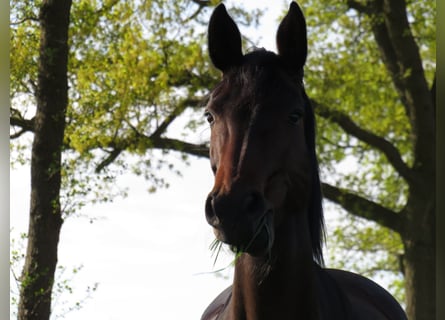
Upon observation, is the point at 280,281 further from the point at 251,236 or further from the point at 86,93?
the point at 86,93

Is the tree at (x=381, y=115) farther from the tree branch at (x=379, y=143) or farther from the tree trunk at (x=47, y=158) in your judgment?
the tree trunk at (x=47, y=158)

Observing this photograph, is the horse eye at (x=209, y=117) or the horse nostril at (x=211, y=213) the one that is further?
the horse eye at (x=209, y=117)

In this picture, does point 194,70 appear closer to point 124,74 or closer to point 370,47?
point 124,74

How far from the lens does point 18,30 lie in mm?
10664

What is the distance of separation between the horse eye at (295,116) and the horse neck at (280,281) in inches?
18.3

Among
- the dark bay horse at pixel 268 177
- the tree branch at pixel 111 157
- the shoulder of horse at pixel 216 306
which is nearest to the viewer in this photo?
the dark bay horse at pixel 268 177

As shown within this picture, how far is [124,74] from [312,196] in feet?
27.0

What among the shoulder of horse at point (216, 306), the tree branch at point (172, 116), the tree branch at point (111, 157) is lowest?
the shoulder of horse at point (216, 306)

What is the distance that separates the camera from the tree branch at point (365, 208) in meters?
14.9

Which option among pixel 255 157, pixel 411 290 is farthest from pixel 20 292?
pixel 411 290

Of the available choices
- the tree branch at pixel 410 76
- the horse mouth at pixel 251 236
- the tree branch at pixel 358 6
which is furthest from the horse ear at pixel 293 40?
the tree branch at pixel 358 6

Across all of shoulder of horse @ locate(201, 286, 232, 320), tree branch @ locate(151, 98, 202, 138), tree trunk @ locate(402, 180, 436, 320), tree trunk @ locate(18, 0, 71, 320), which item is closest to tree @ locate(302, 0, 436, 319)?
tree trunk @ locate(402, 180, 436, 320)

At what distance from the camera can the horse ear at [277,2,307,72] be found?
164 inches

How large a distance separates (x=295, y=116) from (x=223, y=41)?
0.54 metres
